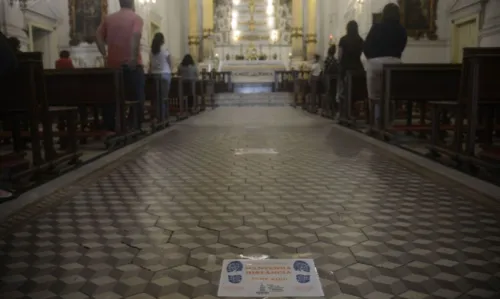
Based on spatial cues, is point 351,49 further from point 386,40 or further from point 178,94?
point 178,94

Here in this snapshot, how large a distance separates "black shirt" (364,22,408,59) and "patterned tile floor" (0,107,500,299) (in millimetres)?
2426

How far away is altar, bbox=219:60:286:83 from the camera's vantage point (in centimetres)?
1888

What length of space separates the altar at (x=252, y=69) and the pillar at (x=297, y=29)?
1.25 m

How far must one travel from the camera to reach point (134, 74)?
6.05 meters

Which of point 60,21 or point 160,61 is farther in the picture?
point 60,21

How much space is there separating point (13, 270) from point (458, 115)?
346 centimetres

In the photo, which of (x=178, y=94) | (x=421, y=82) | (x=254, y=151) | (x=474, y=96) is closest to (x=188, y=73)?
(x=178, y=94)

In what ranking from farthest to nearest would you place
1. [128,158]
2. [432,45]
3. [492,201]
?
[432,45] < [128,158] < [492,201]

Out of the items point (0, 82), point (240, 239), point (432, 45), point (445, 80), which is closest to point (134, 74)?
point (0, 82)

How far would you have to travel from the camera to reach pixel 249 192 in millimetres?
3309

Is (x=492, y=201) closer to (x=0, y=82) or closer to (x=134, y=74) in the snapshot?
(x=0, y=82)

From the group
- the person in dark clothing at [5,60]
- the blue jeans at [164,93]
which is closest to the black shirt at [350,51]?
the blue jeans at [164,93]

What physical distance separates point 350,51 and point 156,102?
3.27 meters

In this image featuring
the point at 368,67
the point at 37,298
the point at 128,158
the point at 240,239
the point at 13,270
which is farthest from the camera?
the point at 368,67
